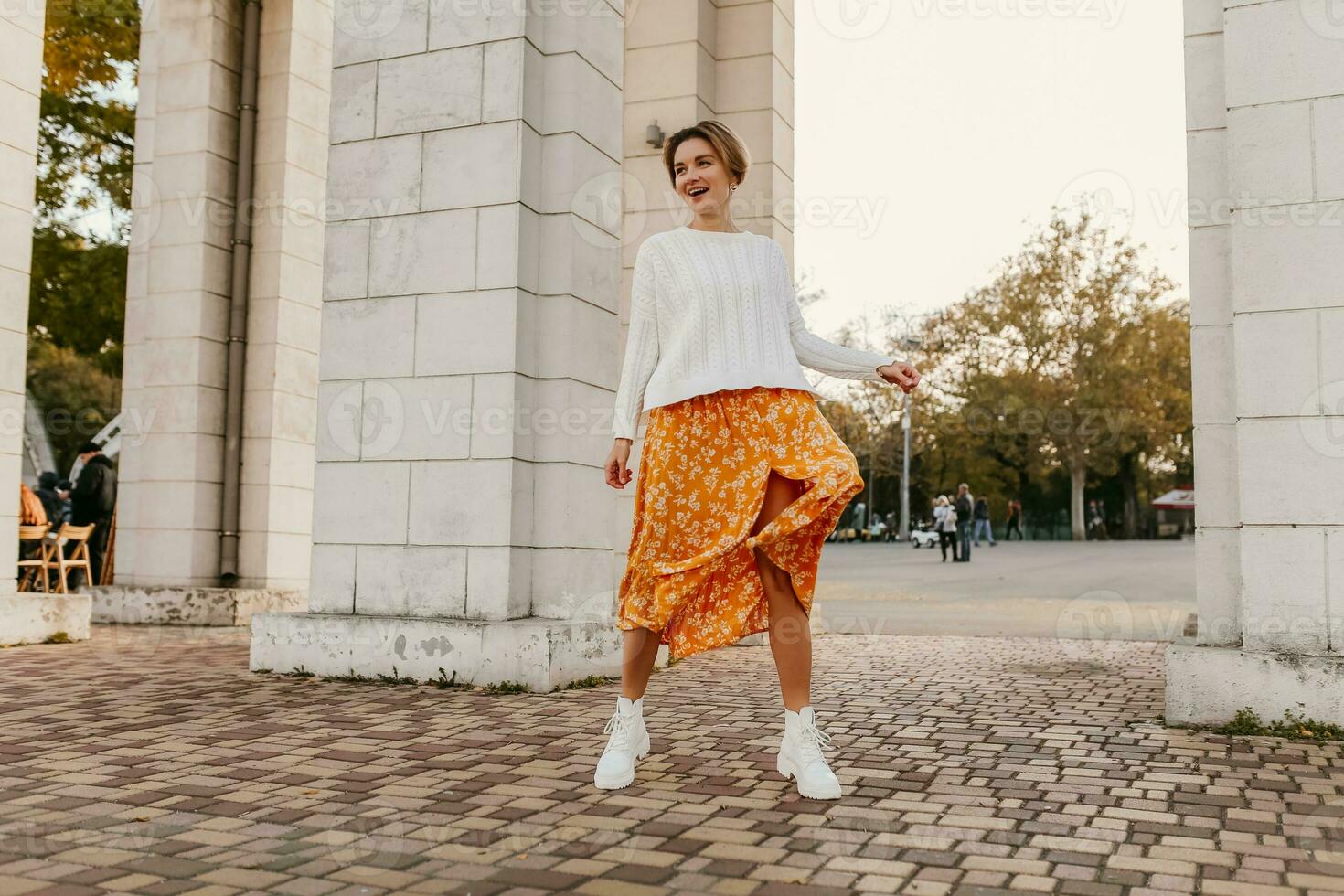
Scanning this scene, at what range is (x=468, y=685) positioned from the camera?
5.72 meters

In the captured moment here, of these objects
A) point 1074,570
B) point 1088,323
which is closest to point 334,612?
point 1074,570

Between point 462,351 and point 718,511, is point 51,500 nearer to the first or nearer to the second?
point 462,351

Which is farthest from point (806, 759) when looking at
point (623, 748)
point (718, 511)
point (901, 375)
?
point (901, 375)

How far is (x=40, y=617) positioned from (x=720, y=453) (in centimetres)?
→ 588

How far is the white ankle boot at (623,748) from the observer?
3559 millimetres

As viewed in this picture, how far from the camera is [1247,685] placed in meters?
4.64

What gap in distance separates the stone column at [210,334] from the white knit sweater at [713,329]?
6473 mm

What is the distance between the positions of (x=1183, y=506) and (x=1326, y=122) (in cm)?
5240

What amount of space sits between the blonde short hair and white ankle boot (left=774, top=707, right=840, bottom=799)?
5.81 feet

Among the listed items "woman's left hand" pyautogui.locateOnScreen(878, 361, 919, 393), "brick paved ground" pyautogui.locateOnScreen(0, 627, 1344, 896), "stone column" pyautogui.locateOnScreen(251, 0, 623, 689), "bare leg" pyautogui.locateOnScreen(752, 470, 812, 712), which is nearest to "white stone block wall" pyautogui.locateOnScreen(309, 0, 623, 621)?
"stone column" pyautogui.locateOnScreen(251, 0, 623, 689)

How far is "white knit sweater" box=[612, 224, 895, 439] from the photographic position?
377 centimetres

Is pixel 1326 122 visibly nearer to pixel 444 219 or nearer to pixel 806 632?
pixel 806 632

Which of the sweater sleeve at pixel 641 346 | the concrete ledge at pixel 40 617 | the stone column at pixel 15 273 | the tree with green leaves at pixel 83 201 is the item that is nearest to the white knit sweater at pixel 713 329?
the sweater sleeve at pixel 641 346

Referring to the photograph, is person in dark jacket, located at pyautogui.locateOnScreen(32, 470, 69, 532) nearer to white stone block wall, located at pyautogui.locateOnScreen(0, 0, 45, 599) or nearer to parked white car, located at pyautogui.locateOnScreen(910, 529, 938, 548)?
white stone block wall, located at pyautogui.locateOnScreen(0, 0, 45, 599)
